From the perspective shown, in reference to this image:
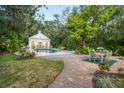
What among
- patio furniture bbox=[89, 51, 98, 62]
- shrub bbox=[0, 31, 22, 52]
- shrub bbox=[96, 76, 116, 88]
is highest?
shrub bbox=[0, 31, 22, 52]

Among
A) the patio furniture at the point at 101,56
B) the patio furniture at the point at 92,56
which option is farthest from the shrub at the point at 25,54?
the patio furniture at the point at 101,56

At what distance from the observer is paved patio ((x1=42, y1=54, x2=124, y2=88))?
3311 millimetres

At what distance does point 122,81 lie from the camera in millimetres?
3414

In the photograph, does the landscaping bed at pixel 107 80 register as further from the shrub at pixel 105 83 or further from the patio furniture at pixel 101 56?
the patio furniture at pixel 101 56

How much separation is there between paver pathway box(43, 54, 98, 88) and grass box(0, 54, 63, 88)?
10 cm

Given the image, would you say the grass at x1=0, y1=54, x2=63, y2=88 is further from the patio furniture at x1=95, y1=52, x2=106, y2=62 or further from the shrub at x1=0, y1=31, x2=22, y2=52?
the patio furniture at x1=95, y1=52, x2=106, y2=62

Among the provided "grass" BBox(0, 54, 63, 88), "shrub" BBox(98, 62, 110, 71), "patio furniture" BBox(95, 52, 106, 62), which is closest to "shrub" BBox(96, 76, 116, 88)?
"shrub" BBox(98, 62, 110, 71)

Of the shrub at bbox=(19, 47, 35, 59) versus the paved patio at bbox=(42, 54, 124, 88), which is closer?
the paved patio at bbox=(42, 54, 124, 88)

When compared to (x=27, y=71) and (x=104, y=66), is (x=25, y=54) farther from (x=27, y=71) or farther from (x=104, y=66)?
(x=104, y=66)

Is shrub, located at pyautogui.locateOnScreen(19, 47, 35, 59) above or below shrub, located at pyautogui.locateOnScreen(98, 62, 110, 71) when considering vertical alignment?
above

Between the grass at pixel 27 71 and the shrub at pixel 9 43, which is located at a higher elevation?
the shrub at pixel 9 43

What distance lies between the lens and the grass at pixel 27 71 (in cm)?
330

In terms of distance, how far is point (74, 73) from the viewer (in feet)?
11.6
